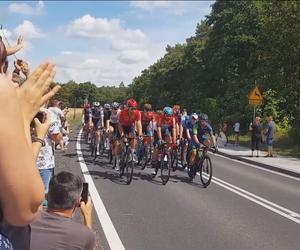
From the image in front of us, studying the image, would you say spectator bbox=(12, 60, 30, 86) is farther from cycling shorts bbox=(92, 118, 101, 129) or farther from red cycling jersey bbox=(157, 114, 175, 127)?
cycling shorts bbox=(92, 118, 101, 129)

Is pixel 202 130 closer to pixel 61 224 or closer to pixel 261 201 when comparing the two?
pixel 261 201

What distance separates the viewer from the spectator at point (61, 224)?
118 inches

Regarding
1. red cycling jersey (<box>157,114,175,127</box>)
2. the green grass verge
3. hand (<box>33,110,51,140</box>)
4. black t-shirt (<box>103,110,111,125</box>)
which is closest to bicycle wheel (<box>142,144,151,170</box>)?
red cycling jersey (<box>157,114,175,127</box>)

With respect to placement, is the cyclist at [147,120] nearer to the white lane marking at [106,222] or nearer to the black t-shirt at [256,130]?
the white lane marking at [106,222]

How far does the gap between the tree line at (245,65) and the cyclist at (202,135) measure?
15.5m

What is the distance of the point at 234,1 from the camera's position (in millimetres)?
49344

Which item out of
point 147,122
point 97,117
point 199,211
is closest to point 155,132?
point 147,122

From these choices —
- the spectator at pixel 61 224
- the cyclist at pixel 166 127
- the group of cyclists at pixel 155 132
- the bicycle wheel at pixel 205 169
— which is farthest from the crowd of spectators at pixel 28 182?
the cyclist at pixel 166 127

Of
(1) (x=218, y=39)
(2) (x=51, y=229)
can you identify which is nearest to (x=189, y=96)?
(1) (x=218, y=39)

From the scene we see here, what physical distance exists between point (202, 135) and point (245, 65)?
33.5 meters

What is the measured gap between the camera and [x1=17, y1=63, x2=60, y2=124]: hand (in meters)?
2.18

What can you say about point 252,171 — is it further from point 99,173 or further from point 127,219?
point 127,219

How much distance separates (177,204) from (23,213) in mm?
8287

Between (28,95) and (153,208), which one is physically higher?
(28,95)
